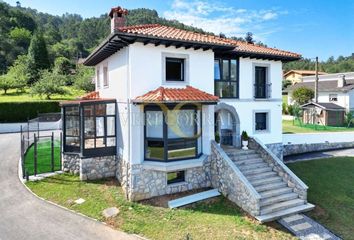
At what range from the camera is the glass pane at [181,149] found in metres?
13.8

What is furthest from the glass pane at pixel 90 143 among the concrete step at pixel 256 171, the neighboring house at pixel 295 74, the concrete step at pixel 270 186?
the neighboring house at pixel 295 74

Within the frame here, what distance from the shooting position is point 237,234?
11016mm

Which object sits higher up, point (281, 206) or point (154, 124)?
point (154, 124)

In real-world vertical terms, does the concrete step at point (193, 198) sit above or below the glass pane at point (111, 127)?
below

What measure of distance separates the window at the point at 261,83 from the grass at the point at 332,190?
579cm

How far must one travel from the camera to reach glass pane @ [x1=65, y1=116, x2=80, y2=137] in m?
16.2

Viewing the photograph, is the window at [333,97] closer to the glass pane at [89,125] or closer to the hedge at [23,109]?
the glass pane at [89,125]

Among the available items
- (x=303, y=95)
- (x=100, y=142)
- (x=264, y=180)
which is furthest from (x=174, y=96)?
(x=303, y=95)

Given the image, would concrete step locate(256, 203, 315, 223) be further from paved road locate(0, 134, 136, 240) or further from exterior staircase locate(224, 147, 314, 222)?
paved road locate(0, 134, 136, 240)

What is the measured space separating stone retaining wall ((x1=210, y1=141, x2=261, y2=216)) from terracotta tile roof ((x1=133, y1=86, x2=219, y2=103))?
9.72ft

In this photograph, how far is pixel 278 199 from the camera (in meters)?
13.6

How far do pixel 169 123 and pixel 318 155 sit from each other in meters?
16.4

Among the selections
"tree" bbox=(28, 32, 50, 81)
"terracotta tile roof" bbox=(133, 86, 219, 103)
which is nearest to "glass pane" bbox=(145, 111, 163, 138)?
"terracotta tile roof" bbox=(133, 86, 219, 103)

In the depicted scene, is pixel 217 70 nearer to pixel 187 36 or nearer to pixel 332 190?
pixel 187 36
